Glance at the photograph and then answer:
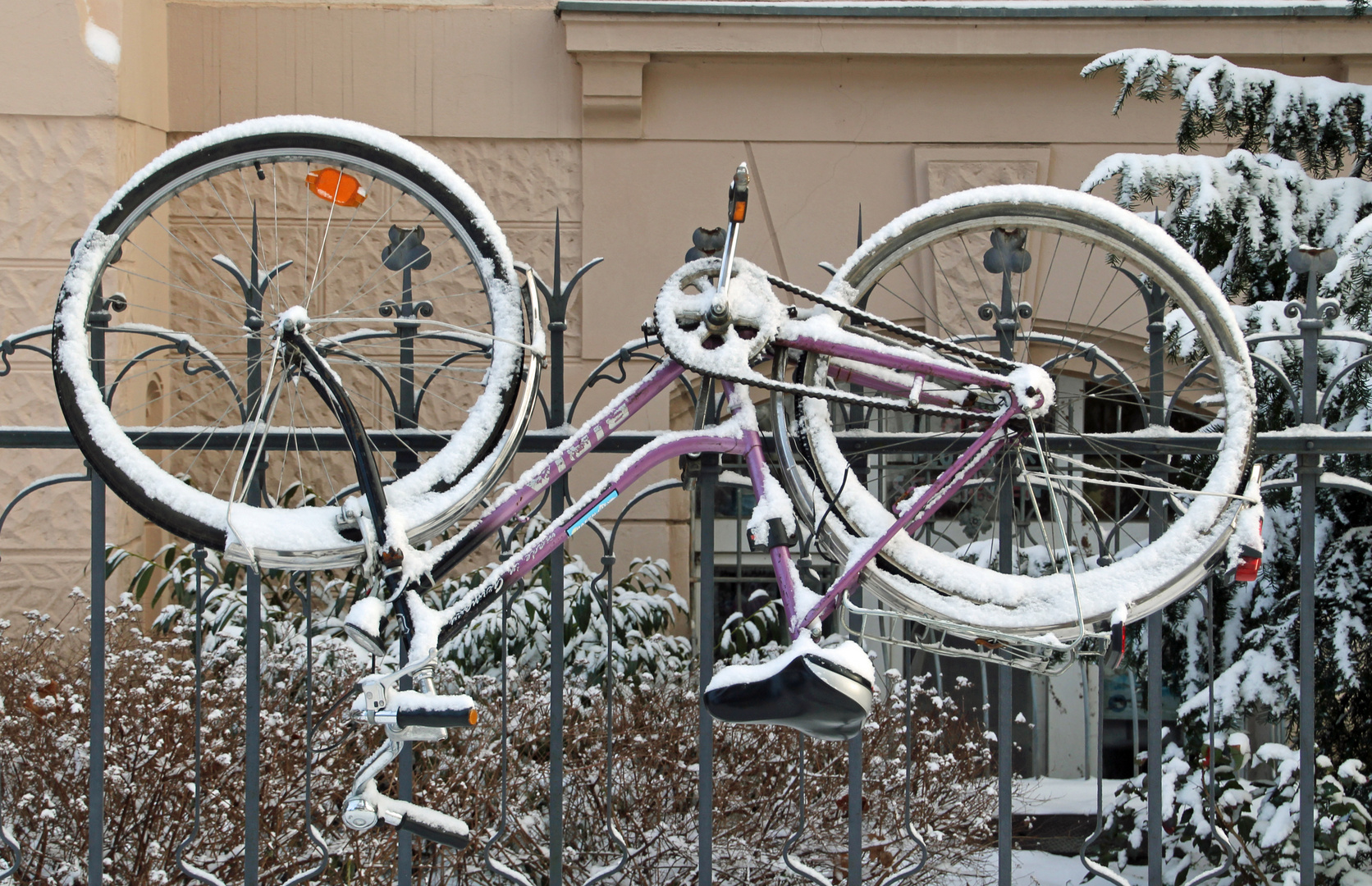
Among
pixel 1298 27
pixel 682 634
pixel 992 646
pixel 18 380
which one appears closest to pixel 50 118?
pixel 18 380

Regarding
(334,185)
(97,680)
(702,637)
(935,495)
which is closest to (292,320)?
(334,185)

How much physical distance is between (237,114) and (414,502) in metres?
3.63

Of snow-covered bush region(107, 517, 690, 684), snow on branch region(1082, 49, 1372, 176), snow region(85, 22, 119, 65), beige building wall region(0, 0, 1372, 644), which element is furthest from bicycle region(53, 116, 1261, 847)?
snow region(85, 22, 119, 65)

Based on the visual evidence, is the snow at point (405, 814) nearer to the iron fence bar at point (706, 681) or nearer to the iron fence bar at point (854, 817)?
the iron fence bar at point (706, 681)

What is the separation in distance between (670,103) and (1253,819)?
11.8 feet

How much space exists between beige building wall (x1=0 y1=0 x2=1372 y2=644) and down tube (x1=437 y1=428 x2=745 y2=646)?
8.98ft

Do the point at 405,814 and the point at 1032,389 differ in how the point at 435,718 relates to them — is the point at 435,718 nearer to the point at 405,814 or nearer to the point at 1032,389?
the point at 405,814

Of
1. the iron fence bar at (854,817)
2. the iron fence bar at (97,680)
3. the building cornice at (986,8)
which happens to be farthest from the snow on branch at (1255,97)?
the iron fence bar at (97,680)

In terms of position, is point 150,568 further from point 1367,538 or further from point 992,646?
point 1367,538

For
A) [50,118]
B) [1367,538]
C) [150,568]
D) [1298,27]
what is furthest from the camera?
[1298,27]

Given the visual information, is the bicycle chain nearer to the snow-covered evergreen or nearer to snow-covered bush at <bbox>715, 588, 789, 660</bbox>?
the snow-covered evergreen

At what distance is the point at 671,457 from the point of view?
2090 millimetres

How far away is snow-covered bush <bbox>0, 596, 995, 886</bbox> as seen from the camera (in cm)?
312

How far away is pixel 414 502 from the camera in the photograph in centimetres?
214
